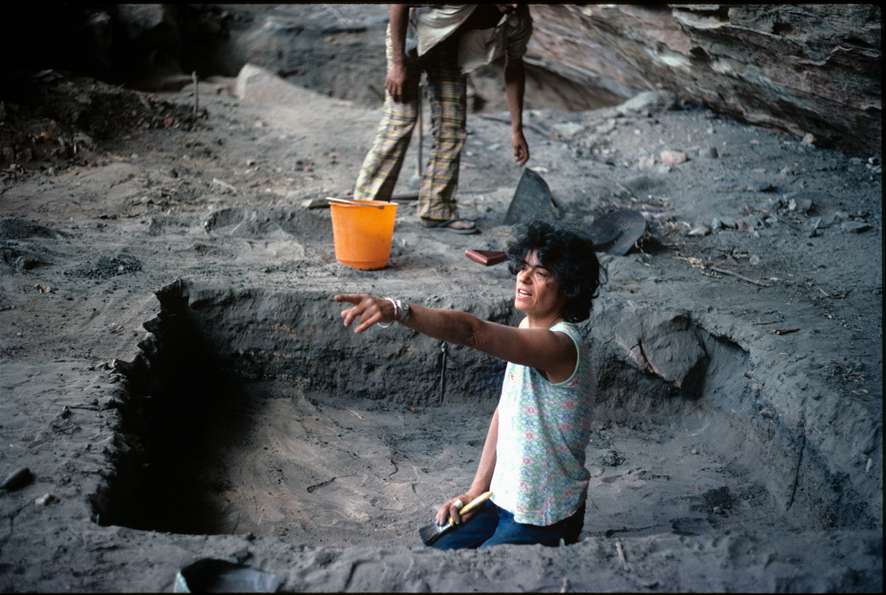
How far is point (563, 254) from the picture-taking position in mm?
2414

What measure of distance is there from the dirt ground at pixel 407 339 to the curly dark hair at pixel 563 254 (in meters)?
0.75

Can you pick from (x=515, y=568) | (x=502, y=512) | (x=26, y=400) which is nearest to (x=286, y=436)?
(x=26, y=400)

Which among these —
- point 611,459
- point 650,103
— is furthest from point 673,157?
point 611,459

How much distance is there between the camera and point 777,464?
11.4 ft

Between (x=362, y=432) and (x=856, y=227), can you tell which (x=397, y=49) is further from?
(x=856, y=227)

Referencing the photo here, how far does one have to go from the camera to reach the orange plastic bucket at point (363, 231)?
4520mm

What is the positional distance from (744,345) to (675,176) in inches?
119

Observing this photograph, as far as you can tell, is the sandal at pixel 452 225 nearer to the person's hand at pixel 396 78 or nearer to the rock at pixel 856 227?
the person's hand at pixel 396 78

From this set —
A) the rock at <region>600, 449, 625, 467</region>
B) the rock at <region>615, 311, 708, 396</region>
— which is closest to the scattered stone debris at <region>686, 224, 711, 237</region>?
the rock at <region>615, 311, 708, 396</region>

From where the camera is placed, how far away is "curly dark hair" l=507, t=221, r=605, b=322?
241 centimetres

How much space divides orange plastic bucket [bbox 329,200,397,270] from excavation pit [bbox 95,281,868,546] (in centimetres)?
51

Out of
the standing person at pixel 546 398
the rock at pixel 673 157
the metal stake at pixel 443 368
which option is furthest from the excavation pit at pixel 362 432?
the rock at pixel 673 157

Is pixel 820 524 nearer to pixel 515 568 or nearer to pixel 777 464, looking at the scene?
pixel 777 464

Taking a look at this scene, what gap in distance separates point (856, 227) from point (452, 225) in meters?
2.56
